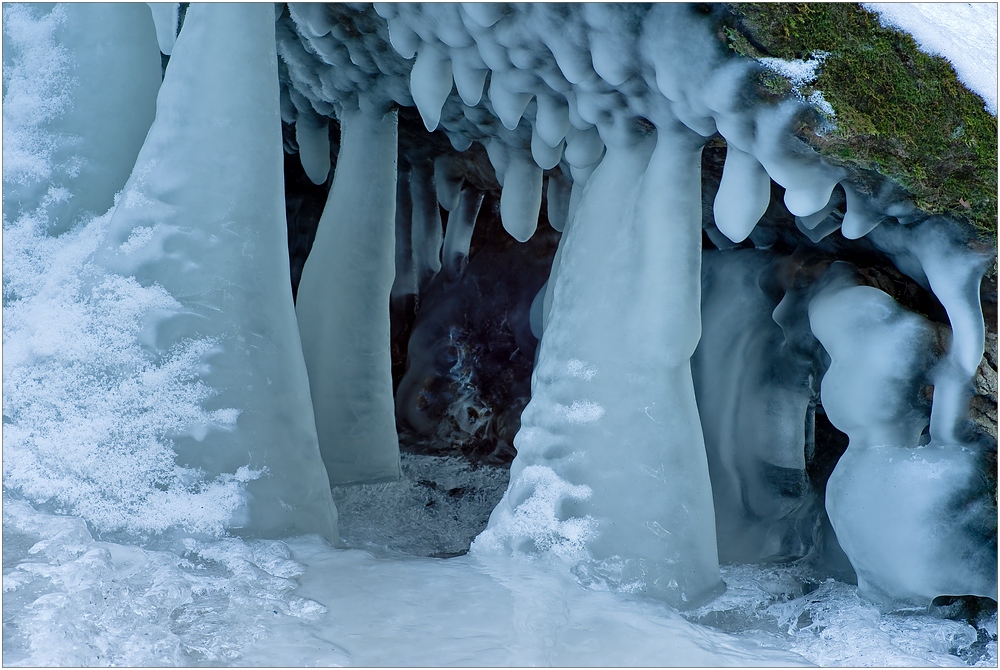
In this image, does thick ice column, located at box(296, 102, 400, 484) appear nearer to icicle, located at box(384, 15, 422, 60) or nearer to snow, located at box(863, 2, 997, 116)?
icicle, located at box(384, 15, 422, 60)

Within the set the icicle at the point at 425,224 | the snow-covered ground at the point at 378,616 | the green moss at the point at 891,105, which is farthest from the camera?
the icicle at the point at 425,224

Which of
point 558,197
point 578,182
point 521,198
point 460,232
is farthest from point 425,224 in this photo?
point 578,182

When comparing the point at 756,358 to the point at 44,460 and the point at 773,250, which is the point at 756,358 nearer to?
the point at 773,250

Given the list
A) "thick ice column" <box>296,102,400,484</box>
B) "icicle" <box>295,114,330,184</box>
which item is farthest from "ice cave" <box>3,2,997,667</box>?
"icicle" <box>295,114,330,184</box>

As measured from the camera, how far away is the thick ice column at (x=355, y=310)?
167 centimetres

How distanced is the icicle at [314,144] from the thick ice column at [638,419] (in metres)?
0.86

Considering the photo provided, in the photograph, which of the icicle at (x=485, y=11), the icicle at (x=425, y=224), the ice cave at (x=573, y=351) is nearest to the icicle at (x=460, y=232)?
the icicle at (x=425, y=224)

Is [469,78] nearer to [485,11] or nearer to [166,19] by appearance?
[485,11]

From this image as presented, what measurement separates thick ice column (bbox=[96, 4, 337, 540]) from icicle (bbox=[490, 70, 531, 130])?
13.7 inches

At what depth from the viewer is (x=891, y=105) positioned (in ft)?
3.51

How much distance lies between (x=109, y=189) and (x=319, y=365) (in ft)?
1.59

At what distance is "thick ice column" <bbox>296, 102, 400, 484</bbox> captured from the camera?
1666 mm

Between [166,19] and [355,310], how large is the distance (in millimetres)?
608

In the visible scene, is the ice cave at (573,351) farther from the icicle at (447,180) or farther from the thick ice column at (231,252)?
the icicle at (447,180)
